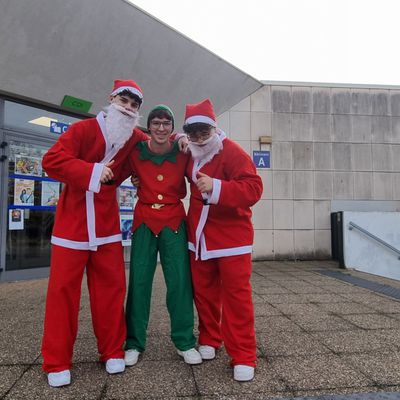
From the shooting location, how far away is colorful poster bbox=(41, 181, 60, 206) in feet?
18.8

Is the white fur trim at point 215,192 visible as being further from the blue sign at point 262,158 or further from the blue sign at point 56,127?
the blue sign at point 262,158

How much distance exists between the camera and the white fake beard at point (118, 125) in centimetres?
243

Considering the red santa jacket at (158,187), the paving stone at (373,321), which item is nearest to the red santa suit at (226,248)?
the red santa jacket at (158,187)

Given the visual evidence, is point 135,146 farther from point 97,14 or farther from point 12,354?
point 97,14

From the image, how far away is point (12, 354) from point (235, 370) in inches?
63.7

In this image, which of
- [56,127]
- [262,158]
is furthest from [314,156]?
[56,127]

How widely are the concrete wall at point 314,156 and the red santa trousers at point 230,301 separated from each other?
5.17 m

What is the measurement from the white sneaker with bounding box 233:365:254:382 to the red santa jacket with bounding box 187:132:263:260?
2.29 ft

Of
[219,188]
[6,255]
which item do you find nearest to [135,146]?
[219,188]

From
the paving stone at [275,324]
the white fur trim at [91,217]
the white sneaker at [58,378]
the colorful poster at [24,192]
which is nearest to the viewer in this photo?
the white sneaker at [58,378]

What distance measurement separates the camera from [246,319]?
236 cm

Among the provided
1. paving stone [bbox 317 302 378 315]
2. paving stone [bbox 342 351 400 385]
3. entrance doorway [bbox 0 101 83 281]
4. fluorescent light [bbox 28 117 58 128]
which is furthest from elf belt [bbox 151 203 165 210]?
fluorescent light [bbox 28 117 58 128]

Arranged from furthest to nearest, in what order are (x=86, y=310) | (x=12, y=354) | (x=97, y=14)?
(x=97, y=14) < (x=86, y=310) < (x=12, y=354)

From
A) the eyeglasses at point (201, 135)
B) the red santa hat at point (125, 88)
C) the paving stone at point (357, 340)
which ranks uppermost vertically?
the red santa hat at point (125, 88)
